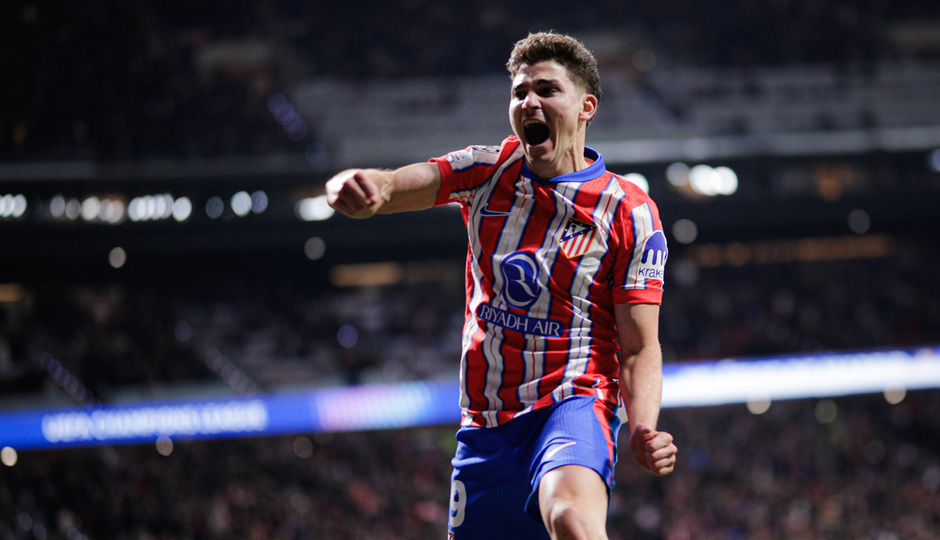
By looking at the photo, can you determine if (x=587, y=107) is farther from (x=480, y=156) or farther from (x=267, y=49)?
(x=267, y=49)

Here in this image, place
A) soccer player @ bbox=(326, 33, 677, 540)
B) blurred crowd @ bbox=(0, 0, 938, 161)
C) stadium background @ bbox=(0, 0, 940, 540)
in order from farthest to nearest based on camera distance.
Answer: blurred crowd @ bbox=(0, 0, 938, 161)
stadium background @ bbox=(0, 0, 940, 540)
soccer player @ bbox=(326, 33, 677, 540)

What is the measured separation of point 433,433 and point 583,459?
15032mm

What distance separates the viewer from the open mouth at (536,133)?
270cm

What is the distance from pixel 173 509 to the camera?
1313 cm

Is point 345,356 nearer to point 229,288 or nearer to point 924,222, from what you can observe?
point 229,288

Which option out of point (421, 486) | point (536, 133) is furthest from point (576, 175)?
point (421, 486)

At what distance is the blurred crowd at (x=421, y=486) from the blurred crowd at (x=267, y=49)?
600cm

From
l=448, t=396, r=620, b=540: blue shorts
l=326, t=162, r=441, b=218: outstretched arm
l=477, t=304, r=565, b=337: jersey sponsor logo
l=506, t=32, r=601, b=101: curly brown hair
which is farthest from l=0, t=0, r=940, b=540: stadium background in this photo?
l=506, t=32, r=601, b=101: curly brown hair

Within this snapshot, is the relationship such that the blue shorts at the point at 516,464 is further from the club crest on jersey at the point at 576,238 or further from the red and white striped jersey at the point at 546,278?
the club crest on jersey at the point at 576,238

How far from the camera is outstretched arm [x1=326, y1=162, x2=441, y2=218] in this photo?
2328 millimetres

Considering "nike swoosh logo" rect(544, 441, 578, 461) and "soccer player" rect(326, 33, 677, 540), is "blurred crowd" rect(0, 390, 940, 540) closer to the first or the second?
"soccer player" rect(326, 33, 677, 540)

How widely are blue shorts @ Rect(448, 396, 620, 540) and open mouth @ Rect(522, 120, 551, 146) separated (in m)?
0.81

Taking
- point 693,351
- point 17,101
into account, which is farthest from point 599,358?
point 17,101

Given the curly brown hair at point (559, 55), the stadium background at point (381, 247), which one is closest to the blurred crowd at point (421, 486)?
the stadium background at point (381, 247)
